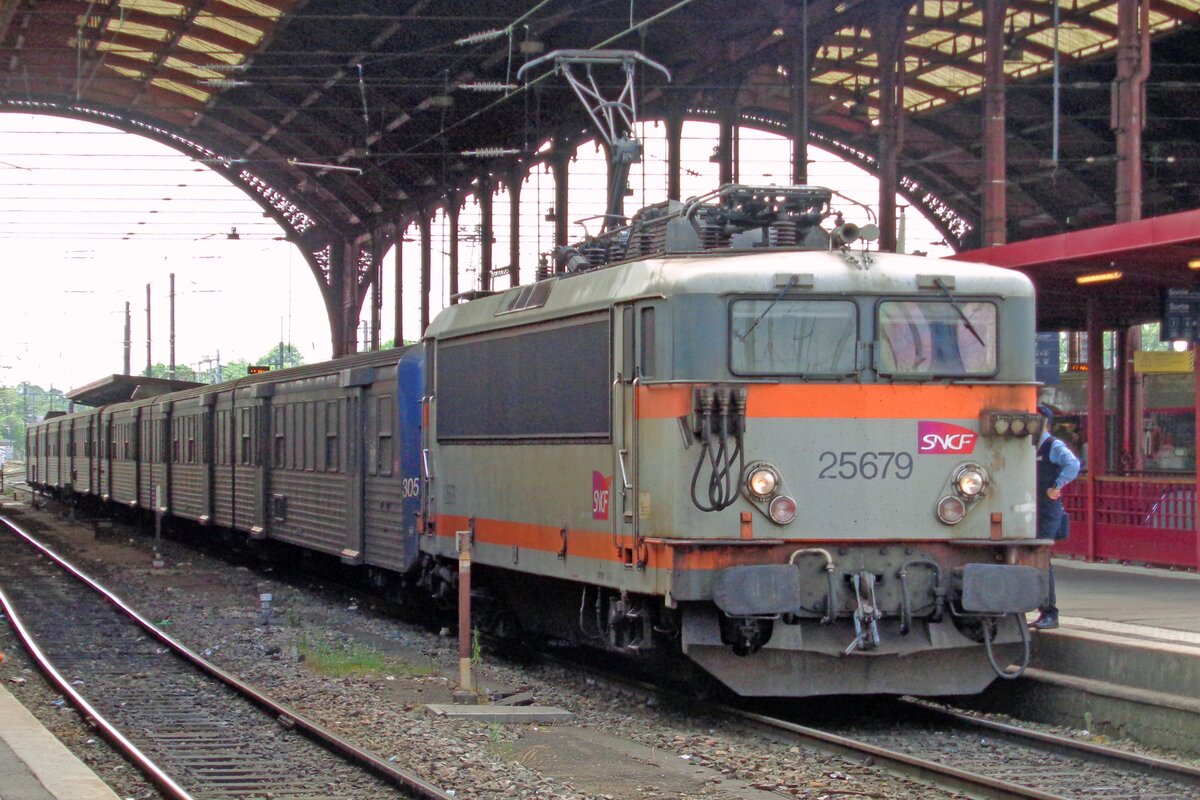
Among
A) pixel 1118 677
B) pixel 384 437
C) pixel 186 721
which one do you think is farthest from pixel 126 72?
pixel 1118 677

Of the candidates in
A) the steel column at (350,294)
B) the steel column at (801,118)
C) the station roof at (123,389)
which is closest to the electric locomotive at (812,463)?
the steel column at (801,118)

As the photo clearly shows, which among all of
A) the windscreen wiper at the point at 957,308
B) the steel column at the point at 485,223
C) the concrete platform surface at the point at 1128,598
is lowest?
the concrete platform surface at the point at 1128,598

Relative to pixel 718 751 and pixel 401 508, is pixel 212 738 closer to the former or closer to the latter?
pixel 718 751

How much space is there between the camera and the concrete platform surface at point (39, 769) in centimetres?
800

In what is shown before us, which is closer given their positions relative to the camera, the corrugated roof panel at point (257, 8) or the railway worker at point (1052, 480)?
the railway worker at point (1052, 480)

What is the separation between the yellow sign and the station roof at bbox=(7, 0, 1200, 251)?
6780 mm

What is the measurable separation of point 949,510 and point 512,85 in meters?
26.0

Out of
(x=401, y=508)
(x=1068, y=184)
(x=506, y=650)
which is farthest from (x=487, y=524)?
(x=1068, y=184)

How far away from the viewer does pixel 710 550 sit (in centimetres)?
990

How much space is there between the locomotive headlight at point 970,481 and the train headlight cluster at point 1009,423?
0.26 m

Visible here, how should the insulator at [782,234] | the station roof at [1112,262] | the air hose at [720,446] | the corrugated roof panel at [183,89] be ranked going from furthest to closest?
the corrugated roof panel at [183,89]
the station roof at [1112,262]
the insulator at [782,234]
the air hose at [720,446]

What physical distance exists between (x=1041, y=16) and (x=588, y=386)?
89.6 ft

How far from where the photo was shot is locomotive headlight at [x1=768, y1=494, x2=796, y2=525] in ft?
32.9

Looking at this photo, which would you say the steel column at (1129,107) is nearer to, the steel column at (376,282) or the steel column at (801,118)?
the steel column at (801,118)
